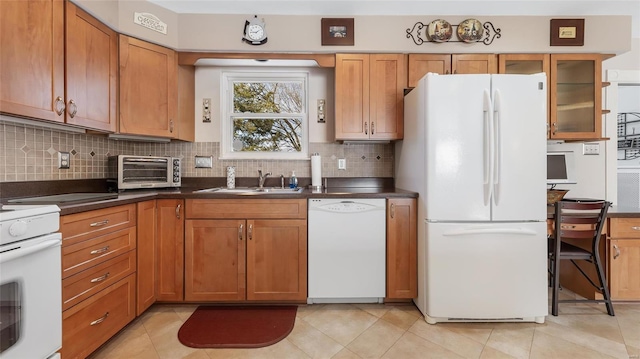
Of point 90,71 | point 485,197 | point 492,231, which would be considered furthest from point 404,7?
point 90,71

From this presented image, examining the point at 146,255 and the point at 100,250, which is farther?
the point at 146,255

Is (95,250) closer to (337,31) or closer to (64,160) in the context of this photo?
(64,160)

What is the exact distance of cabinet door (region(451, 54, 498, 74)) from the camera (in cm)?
234

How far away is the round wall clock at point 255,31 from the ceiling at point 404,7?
0.10 m

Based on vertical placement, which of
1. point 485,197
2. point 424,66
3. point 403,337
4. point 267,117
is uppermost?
point 424,66

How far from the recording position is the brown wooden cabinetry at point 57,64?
139 cm

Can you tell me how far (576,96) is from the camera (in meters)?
2.41

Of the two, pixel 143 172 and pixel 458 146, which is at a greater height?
pixel 458 146

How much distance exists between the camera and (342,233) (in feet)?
6.81

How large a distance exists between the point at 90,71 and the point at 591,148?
168 inches

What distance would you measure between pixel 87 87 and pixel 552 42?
364 centimetres

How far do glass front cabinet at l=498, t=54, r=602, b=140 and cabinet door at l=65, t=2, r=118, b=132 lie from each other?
123 inches

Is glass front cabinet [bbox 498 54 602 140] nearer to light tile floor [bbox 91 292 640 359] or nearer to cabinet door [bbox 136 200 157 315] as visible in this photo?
light tile floor [bbox 91 292 640 359]

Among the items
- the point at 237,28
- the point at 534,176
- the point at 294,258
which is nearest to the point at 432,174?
the point at 534,176
